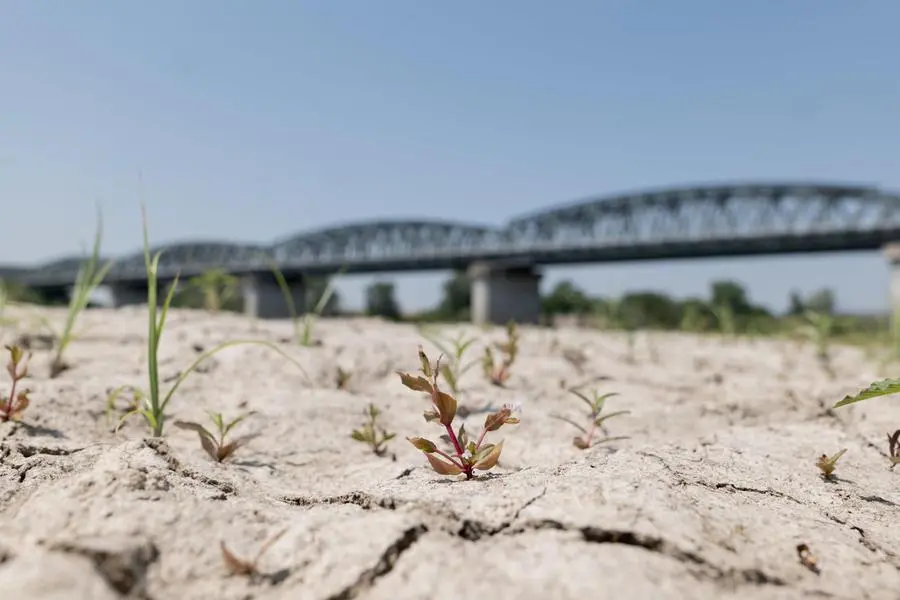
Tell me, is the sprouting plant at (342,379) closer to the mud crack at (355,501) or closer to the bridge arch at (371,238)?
the mud crack at (355,501)

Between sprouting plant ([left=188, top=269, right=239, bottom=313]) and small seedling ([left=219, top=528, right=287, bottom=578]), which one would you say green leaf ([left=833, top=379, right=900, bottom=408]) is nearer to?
small seedling ([left=219, top=528, right=287, bottom=578])

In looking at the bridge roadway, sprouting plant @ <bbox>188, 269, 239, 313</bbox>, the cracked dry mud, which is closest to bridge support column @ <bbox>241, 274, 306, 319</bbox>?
the bridge roadway

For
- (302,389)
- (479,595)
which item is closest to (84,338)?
(302,389)

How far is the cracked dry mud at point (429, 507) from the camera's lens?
73cm

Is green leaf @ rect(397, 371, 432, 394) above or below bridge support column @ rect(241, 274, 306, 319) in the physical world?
above

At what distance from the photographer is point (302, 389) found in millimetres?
2027

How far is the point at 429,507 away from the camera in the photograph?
0.93 m

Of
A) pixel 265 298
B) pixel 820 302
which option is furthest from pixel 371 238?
pixel 820 302

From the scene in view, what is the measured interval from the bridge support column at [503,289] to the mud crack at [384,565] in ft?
96.3

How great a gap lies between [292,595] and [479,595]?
0.26 m

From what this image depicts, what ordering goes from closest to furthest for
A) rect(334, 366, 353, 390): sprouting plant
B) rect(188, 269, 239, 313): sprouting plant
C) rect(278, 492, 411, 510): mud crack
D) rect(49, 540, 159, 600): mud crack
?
rect(49, 540, 159, 600): mud crack < rect(278, 492, 411, 510): mud crack < rect(334, 366, 353, 390): sprouting plant < rect(188, 269, 239, 313): sprouting plant

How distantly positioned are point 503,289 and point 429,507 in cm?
3040

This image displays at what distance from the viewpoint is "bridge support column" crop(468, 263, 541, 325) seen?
30.7 m

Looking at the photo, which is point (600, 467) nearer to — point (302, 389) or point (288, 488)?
point (288, 488)
